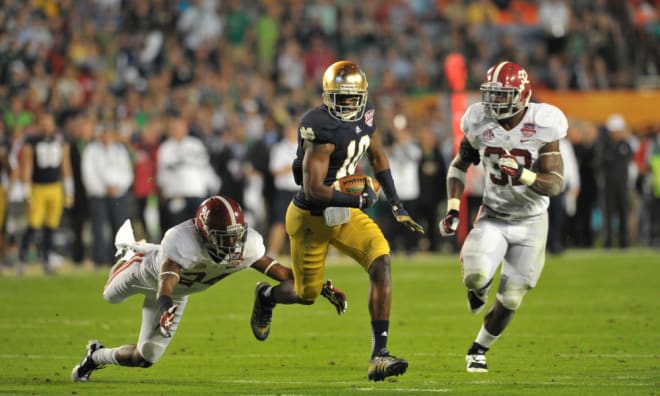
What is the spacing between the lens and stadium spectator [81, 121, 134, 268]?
15.8 metres

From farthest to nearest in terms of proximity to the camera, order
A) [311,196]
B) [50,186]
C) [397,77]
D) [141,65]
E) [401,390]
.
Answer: [397,77] < [141,65] < [50,186] < [311,196] < [401,390]

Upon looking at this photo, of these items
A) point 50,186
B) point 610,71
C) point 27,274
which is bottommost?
point 27,274

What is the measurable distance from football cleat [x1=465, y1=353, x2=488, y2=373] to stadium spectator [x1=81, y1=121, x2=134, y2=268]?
8680 mm

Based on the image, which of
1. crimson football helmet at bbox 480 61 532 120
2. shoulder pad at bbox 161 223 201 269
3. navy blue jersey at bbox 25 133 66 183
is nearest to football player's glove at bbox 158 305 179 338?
shoulder pad at bbox 161 223 201 269

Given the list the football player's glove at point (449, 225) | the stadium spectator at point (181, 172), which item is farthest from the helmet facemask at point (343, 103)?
the stadium spectator at point (181, 172)

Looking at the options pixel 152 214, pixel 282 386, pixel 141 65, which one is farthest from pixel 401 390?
pixel 141 65

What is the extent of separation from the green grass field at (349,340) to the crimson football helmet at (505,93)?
1596mm

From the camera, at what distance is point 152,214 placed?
18562 mm

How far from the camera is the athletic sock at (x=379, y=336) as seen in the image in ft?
24.4

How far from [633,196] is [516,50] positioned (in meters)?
3.56

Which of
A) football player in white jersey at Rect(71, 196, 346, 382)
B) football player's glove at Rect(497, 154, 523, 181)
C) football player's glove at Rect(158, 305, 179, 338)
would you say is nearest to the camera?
football player's glove at Rect(158, 305, 179, 338)

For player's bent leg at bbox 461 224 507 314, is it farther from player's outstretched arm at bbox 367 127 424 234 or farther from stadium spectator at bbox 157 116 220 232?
stadium spectator at bbox 157 116 220 232

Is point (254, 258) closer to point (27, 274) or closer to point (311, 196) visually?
point (311, 196)

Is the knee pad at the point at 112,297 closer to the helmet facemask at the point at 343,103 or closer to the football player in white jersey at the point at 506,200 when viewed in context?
the helmet facemask at the point at 343,103
